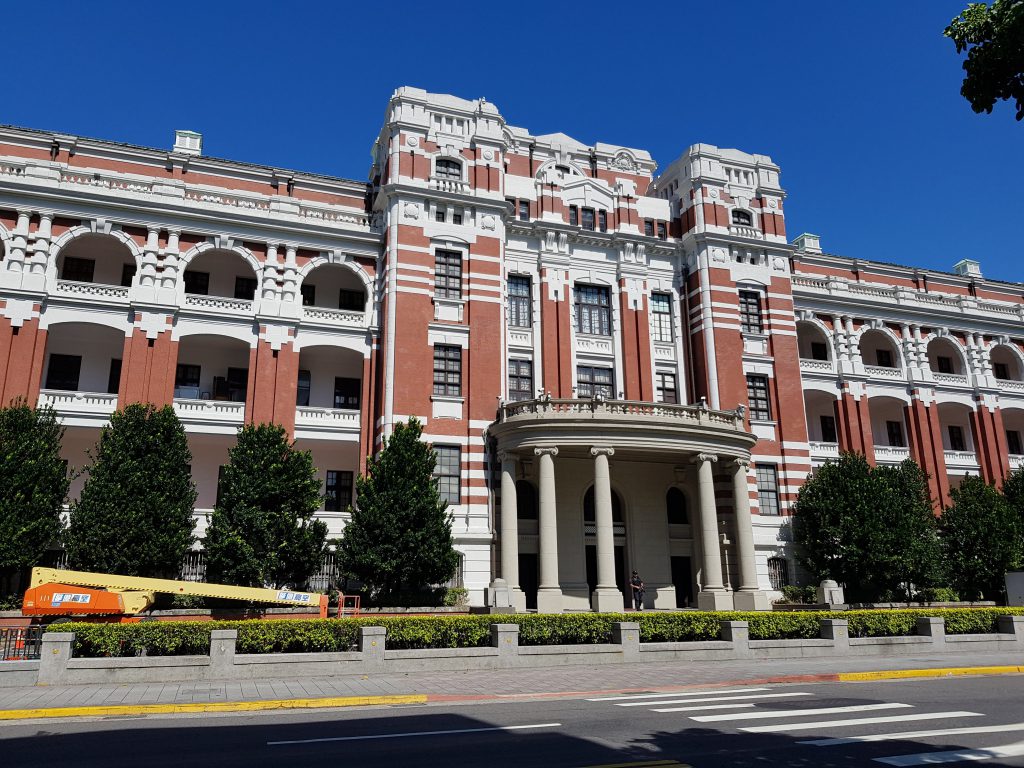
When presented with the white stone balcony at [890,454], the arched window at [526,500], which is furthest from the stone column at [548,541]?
the white stone balcony at [890,454]

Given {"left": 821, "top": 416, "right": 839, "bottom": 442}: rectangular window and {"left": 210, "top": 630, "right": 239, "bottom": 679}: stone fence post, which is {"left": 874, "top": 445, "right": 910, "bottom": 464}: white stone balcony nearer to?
{"left": 821, "top": 416, "right": 839, "bottom": 442}: rectangular window

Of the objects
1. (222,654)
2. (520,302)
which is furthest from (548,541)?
(222,654)

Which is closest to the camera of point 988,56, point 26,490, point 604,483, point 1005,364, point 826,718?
point 988,56

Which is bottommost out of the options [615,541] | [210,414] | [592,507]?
[615,541]

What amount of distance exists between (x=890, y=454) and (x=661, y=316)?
56.4 ft

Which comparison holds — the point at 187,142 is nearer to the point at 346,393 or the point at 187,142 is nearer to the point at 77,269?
the point at 77,269

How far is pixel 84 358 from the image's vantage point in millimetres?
37469

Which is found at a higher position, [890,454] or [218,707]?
[890,454]

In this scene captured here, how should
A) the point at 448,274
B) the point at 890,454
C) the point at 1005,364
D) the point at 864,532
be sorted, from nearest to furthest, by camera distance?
the point at 864,532, the point at 448,274, the point at 890,454, the point at 1005,364

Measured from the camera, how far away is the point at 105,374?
3756 centimetres

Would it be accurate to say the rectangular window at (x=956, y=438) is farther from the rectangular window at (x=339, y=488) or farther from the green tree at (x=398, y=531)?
the rectangular window at (x=339, y=488)

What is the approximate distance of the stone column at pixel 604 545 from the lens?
32.9m

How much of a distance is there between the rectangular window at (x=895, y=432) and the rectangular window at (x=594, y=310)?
21.9 m

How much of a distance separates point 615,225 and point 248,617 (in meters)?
29.1
